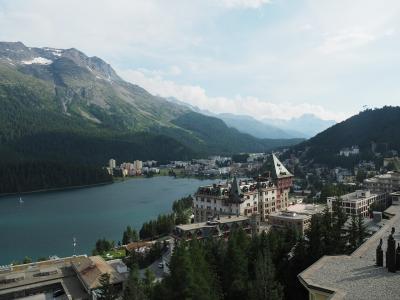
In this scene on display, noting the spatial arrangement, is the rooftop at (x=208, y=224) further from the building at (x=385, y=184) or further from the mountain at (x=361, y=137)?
the mountain at (x=361, y=137)

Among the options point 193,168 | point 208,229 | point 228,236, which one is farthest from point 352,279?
point 193,168

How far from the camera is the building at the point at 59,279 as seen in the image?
25.7m

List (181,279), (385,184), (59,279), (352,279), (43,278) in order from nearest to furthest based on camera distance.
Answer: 1. (352,279)
2. (181,279)
3. (43,278)
4. (59,279)
5. (385,184)

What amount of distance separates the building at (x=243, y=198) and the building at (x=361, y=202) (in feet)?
18.3

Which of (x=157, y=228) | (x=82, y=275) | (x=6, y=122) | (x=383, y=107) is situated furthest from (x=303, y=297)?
(x=6, y=122)

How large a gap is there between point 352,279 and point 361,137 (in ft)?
369

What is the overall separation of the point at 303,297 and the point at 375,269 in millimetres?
7709

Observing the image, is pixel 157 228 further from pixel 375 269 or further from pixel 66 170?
pixel 66 170

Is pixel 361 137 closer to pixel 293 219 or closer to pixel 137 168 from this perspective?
pixel 137 168

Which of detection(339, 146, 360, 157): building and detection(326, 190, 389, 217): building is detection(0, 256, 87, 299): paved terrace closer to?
detection(326, 190, 389, 217): building

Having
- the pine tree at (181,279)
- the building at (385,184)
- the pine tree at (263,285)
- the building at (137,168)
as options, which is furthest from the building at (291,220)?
the building at (137,168)

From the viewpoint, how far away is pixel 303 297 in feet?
51.9

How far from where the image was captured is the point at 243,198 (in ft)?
131

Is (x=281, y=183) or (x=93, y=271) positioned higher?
(x=281, y=183)
